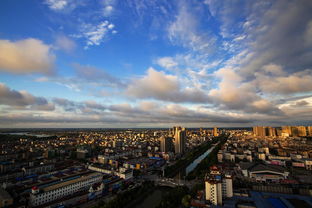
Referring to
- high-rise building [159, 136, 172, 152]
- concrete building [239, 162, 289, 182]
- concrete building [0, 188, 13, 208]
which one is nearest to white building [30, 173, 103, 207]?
concrete building [0, 188, 13, 208]

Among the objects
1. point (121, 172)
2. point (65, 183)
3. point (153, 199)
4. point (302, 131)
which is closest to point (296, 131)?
point (302, 131)

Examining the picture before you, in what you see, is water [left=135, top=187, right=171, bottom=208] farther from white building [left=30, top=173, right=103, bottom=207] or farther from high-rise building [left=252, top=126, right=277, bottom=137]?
high-rise building [left=252, top=126, right=277, bottom=137]

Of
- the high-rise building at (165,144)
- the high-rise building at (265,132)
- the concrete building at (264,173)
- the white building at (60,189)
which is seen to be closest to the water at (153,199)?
the white building at (60,189)

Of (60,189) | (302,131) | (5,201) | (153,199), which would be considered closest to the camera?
(5,201)

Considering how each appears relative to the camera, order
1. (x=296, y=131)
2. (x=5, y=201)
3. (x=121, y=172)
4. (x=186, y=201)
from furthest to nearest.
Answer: (x=296, y=131)
(x=121, y=172)
(x=186, y=201)
(x=5, y=201)

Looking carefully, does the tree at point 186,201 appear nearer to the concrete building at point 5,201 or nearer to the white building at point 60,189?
the white building at point 60,189

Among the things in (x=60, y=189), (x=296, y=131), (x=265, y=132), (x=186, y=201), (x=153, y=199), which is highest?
(x=296, y=131)

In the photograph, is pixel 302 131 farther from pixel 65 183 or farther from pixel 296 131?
pixel 65 183

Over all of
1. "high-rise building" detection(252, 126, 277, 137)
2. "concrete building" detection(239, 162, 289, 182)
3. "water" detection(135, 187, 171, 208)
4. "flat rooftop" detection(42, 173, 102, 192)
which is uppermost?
"high-rise building" detection(252, 126, 277, 137)

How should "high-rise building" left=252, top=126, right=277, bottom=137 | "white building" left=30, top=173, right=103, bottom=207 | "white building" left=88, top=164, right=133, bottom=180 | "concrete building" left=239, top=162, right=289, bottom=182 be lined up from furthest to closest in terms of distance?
"high-rise building" left=252, top=126, right=277, bottom=137, "concrete building" left=239, top=162, right=289, bottom=182, "white building" left=88, top=164, right=133, bottom=180, "white building" left=30, top=173, right=103, bottom=207
